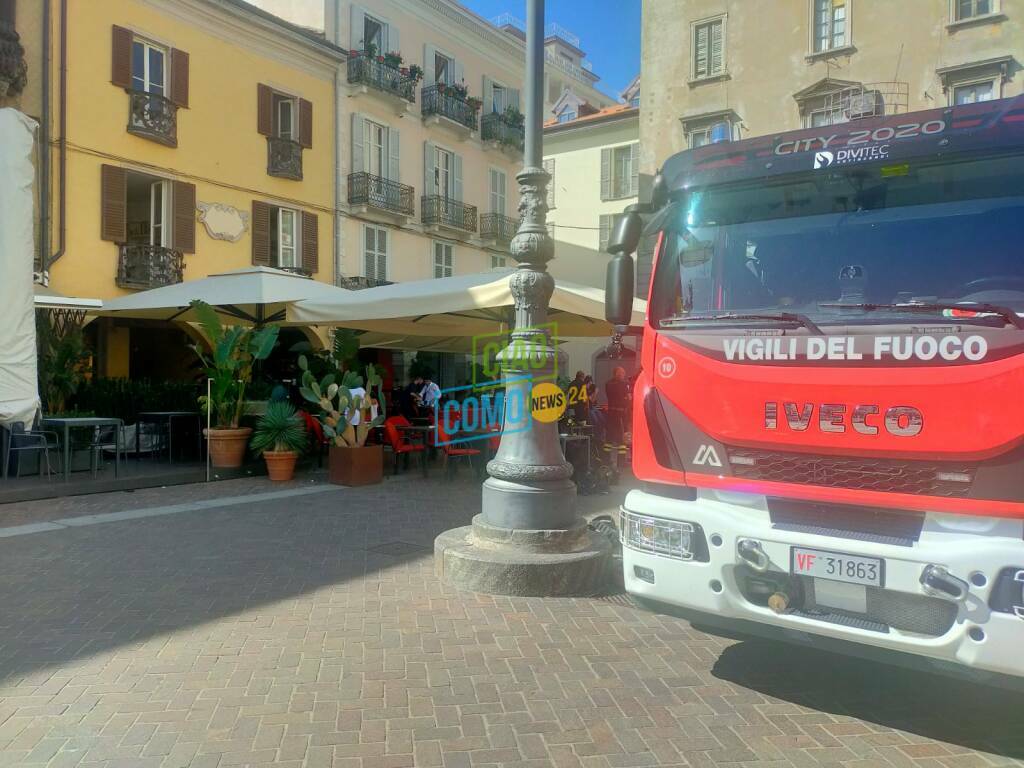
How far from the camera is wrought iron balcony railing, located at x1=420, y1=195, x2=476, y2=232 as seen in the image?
23.7m

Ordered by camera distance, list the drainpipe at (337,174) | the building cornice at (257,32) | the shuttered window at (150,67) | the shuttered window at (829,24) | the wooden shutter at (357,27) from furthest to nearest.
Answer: the wooden shutter at (357,27)
the shuttered window at (829,24)
the drainpipe at (337,174)
the building cornice at (257,32)
the shuttered window at (150,67)

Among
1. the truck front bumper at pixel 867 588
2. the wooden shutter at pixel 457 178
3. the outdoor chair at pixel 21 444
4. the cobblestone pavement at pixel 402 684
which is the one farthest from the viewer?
the wooden shutter at pixel 457 178

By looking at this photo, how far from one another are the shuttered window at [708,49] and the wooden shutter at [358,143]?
33.1 feet

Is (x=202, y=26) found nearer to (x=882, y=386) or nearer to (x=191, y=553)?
(x=191, y=553)

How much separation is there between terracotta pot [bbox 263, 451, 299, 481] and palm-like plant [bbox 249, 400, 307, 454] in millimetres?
47

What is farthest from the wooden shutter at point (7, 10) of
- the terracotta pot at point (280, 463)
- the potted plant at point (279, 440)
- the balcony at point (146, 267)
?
the terracotta pot at point (280, 463)

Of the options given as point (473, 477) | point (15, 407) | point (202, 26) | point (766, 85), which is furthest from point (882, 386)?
point (766, 85)

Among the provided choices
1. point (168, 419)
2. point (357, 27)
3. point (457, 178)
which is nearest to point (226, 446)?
point (168, 419)

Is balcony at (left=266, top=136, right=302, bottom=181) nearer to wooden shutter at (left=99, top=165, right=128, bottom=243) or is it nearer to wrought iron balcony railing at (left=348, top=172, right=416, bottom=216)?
wrought iron balcony railing at (left=348, top=172, right=416, bottom=216)

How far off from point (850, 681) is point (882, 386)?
1.73 meters

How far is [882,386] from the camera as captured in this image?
3.22 metres

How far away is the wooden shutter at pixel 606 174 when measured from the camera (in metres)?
30.4

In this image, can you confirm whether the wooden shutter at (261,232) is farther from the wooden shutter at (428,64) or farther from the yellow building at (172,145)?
the wooden shutter at (428,64)

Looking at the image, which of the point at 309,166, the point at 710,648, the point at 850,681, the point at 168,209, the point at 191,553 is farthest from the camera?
the point at 309,166
